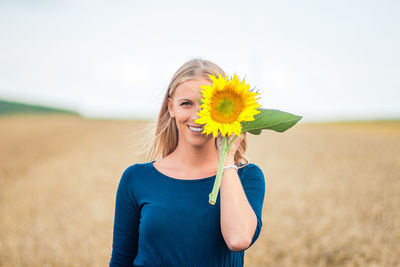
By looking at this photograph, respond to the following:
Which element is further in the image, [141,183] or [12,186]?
[12,186]

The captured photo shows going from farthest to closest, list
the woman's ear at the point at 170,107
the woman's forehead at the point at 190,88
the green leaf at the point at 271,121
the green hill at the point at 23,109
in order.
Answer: the green hill at the point at 23,109, the woman's ear at the point at 170,107, the woman's forehead at the point at 190,88, the green leaf at the point at 271,121

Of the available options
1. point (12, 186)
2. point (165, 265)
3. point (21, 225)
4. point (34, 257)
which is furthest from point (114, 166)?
point (165, 265)

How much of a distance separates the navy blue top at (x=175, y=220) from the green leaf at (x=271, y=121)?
0.58 meters

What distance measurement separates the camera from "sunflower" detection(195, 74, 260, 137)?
1.34 m

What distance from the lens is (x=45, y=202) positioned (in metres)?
7.80

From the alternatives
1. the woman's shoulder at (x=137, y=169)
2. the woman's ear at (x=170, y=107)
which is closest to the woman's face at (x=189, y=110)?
the woman's ear at (x=170, y=107)

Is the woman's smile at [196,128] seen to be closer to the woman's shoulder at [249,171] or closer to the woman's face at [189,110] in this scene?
the woman's face at [189,110]

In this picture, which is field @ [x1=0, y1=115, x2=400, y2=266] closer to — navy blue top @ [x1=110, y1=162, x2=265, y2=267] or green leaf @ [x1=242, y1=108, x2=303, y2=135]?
navy blue top @ [x1=110, y1=162, x2=265, y2=267]

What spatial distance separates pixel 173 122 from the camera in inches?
94.3

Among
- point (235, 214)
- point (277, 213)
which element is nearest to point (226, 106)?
point (235, 214)

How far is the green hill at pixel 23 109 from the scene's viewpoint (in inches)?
2511

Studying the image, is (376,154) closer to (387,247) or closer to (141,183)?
(387,247)

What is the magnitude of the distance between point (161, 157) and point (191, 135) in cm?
63

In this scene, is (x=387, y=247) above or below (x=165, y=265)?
below
